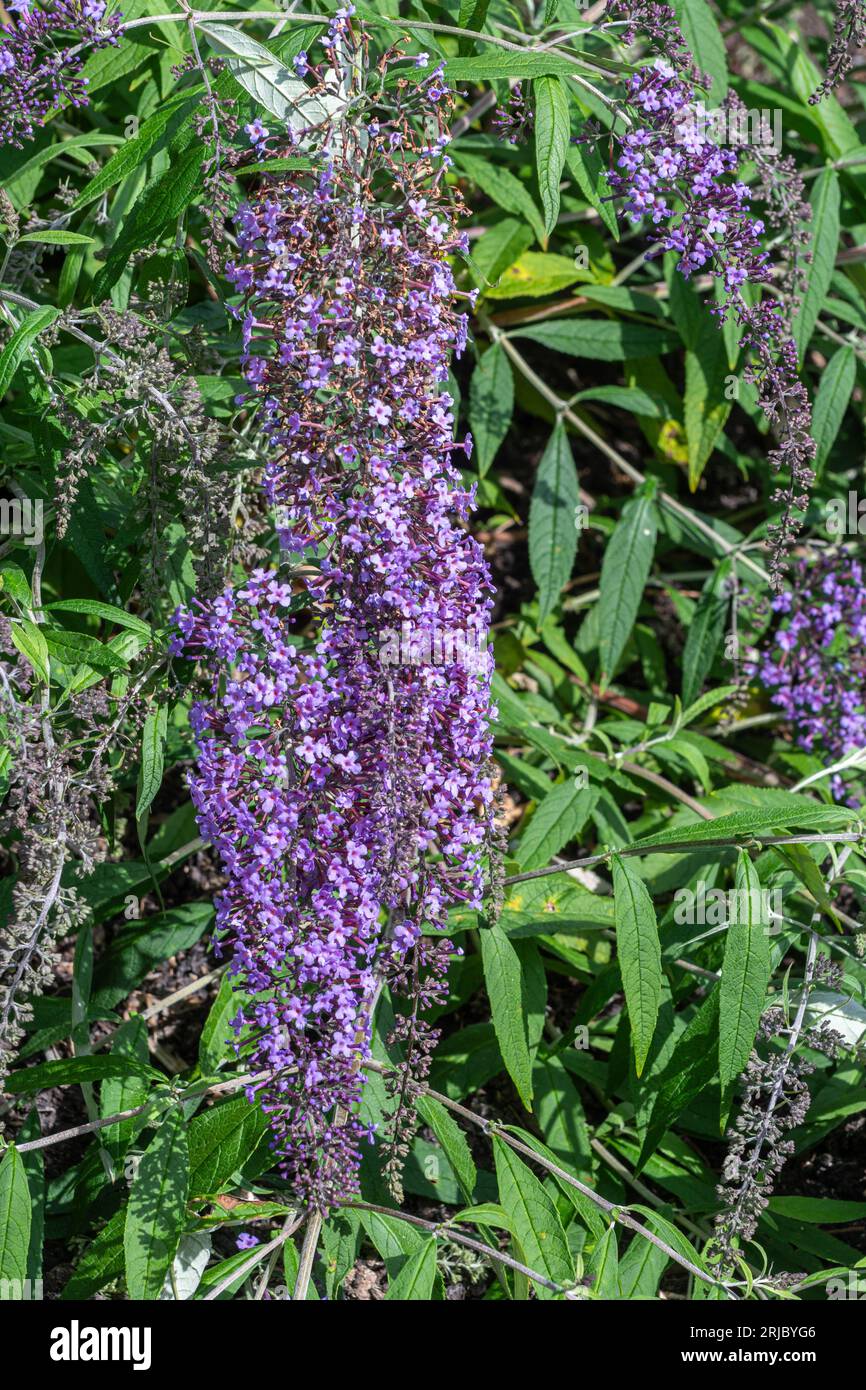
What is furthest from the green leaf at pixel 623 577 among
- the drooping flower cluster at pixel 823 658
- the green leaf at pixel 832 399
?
the green leaf at pixel 832 399

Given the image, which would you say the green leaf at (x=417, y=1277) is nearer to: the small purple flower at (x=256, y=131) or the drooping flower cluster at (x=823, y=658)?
the small purple flower at (x=256, y=131)

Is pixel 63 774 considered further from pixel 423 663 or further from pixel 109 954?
pixel 109 954

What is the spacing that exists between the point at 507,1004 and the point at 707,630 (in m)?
2.01

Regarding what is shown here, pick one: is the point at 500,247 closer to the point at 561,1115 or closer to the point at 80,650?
the point at 80,650

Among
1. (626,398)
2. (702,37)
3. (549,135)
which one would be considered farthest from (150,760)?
(702,37)

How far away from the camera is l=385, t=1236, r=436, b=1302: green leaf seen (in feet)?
9.05

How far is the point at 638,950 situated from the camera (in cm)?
313

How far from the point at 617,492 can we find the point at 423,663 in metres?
3.11

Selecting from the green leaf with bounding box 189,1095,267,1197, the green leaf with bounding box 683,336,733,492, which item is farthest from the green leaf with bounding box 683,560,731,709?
the green leaf with bounding box 189,1095,267,1197

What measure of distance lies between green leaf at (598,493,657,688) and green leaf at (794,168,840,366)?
76cm

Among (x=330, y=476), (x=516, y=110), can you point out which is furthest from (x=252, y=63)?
(x=330, y=476)

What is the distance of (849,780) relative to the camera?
4.80 m

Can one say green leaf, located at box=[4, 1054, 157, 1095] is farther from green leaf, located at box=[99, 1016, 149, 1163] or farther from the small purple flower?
the small purple flower

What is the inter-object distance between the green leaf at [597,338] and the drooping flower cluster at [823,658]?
3.24ft
